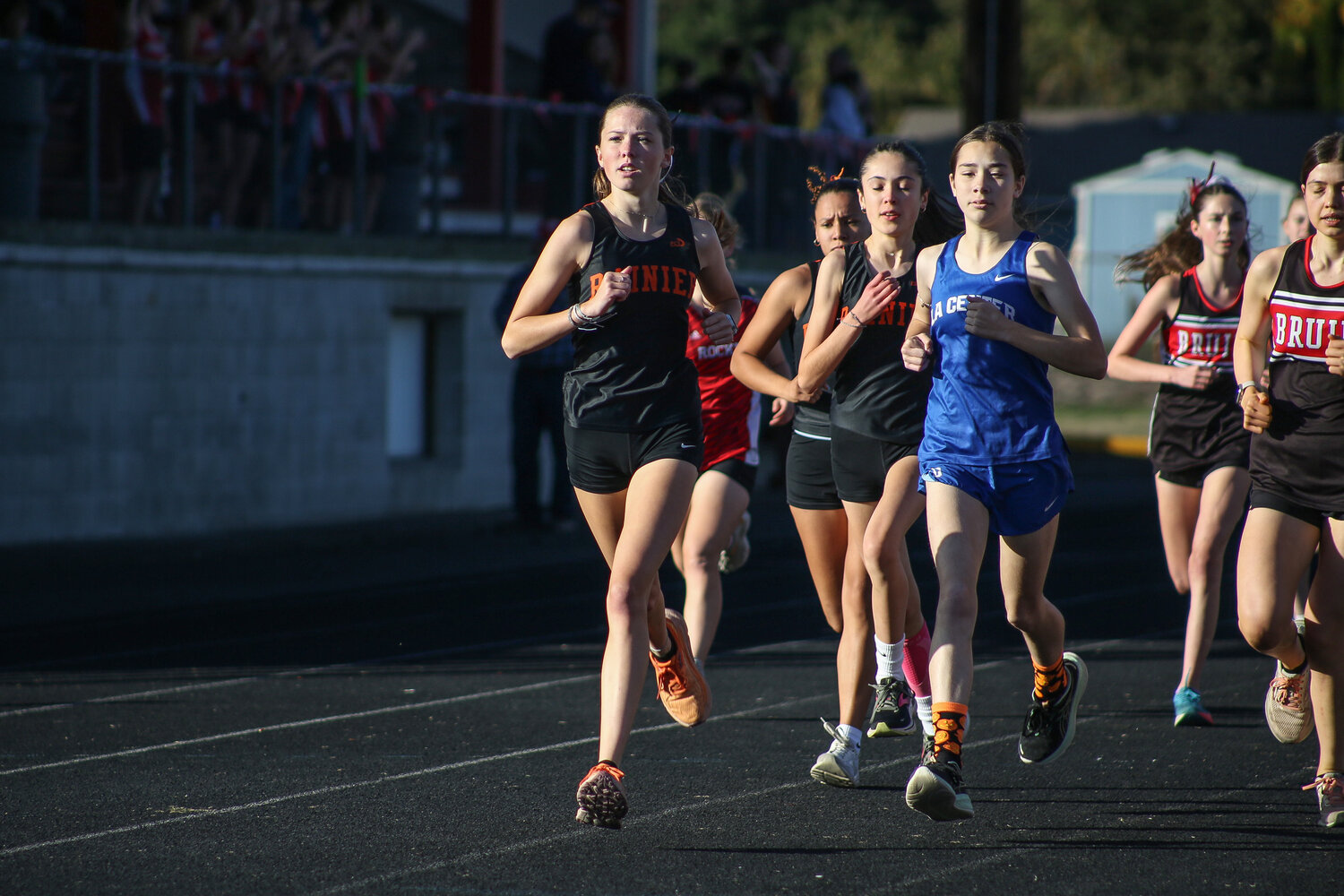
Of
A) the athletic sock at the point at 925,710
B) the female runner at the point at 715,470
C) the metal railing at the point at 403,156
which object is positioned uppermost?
the metal railing at the point at 403,156

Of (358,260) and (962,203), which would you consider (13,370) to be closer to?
(358,260)

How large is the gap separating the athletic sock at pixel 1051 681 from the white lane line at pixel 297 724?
2.79m

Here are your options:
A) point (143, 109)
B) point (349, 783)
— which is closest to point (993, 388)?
point (349, 783)

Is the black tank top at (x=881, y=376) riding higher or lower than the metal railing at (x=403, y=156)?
lower

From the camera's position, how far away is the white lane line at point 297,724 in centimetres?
654

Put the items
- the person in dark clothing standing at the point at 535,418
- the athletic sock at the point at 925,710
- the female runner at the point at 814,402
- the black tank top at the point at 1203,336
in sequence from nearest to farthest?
the athletic sock at the point at 925,710 < the female runner at the point at 814,402 < the black tank top at the point at 1203,336 < the person in dark clothing standing at the point at 535,418

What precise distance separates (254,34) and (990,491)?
32.8ft

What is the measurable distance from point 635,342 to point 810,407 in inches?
52.8

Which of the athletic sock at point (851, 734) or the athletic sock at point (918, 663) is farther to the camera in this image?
the athletic sock at point (918, 663)

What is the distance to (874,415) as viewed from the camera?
A: 6324 mm

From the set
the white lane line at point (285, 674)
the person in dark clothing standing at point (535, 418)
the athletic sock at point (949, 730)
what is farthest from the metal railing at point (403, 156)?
the athletic sock at point (949, 730)

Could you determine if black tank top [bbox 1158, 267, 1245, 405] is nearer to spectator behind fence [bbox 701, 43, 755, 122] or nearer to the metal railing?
the metal railing

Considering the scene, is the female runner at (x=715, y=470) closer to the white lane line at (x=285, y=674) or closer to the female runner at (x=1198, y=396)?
the female runner at (x=1198, y=396)

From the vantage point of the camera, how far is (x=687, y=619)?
24.7ft
